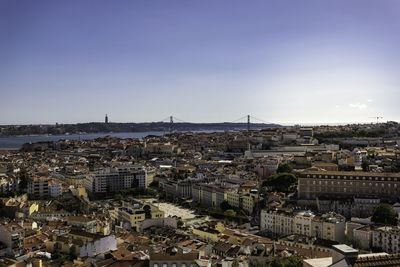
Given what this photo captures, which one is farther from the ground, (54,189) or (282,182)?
(282,182)

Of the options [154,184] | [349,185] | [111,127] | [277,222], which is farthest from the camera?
[111,127]

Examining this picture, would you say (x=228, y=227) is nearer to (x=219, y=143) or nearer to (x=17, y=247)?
(x=17, y=247)

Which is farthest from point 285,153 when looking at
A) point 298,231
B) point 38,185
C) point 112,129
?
point 112,129

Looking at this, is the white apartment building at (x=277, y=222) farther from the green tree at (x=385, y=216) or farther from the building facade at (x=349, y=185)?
the building facade at (x=349, y=185)

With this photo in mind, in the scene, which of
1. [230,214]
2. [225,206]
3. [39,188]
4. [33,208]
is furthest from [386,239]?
[39,188]

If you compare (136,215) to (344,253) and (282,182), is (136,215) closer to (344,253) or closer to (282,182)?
(282,182)

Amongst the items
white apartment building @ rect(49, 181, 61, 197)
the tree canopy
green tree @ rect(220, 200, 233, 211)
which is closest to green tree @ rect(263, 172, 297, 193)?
green tree @ rect(220, 200, 233, 211)

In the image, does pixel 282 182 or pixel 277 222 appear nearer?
pixel 277 222
